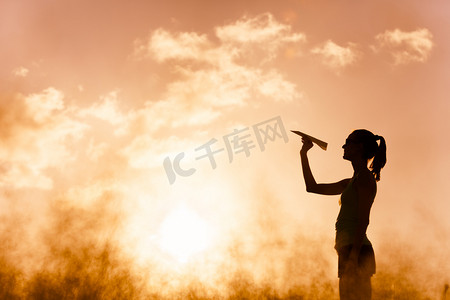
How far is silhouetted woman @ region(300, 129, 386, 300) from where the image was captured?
3.83m

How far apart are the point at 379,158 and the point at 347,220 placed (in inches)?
33.4

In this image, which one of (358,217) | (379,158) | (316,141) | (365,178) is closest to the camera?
(358,217)

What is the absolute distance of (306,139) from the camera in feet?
16.2

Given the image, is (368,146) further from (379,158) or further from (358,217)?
(358,217)

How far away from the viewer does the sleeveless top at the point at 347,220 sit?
3.95 meters

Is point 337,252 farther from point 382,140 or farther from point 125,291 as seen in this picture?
point 125,291

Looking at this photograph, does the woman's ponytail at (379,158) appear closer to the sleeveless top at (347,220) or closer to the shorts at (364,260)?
the sleeveless top at (347,220)

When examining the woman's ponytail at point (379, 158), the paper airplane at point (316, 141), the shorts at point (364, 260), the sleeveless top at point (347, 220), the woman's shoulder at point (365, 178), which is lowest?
the shorts at point (364, 260)

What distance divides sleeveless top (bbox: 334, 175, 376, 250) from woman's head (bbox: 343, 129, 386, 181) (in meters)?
0.40

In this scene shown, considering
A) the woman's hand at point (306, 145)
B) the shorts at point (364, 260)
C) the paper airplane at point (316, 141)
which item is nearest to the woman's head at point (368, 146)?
the paper airplane at point (316, 141)

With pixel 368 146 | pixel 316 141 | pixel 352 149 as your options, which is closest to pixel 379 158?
pixel 368 146

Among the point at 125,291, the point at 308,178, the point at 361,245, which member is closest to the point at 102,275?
the point at 125,291

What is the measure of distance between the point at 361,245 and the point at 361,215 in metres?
0.28

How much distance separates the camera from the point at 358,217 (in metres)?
3.98
